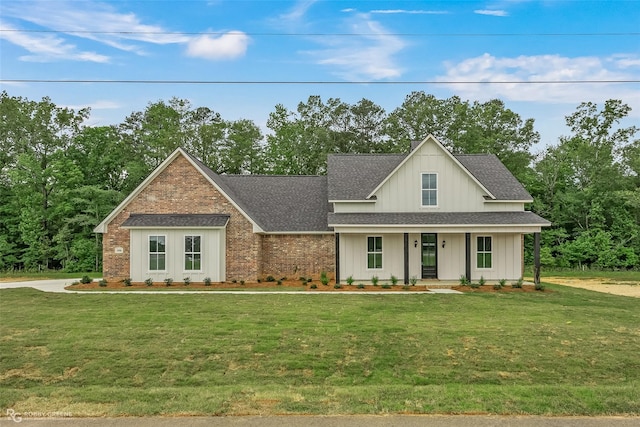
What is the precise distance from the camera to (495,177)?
899 inches

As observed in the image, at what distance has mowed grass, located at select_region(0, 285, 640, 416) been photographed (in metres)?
5.77

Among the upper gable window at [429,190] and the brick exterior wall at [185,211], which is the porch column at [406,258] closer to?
the upper gable window at [429,190]

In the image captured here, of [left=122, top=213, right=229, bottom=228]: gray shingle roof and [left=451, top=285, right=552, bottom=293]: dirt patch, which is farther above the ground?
[left=122, top=213, right=229, bottom=228]: gray shingle roof

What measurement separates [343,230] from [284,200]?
569 centimetres

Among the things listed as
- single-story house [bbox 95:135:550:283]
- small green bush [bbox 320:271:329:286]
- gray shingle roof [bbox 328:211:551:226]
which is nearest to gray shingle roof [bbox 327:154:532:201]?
single-story house [bbox 95:135:550:283]

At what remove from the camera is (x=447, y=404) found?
5.65 metres

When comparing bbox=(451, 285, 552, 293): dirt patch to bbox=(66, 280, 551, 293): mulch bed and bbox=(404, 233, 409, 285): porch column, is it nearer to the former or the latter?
bbox=(66, 280, 551, 293): mulch bed

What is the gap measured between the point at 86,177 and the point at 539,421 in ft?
118

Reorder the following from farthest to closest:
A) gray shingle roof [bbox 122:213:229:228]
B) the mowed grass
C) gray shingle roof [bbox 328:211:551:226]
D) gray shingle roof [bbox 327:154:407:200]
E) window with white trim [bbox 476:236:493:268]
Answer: gray shingle roof [bbox 327:154:407:200] < window with white trim [bbox 476:236:493:268] < gray shingle roof [bbox 328:211:551:226] < gray shingle roof [bbox 122:213:229:228] < the mowed grass

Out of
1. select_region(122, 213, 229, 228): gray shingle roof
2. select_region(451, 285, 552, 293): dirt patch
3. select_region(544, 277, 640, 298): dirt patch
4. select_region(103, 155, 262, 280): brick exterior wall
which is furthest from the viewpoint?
select_region(103, 155, 262, 280): brick exterior wall

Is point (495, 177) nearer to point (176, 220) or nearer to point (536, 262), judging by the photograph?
point (536, 262)

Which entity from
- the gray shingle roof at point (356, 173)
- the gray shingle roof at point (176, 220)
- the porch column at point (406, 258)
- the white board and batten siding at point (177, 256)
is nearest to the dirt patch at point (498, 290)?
the porch column at point (406, 258)

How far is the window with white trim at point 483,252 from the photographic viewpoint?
20.7m

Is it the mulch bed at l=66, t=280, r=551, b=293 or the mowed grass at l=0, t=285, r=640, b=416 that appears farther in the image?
the mulch bed at l=66, t=280, r=551, b=293
